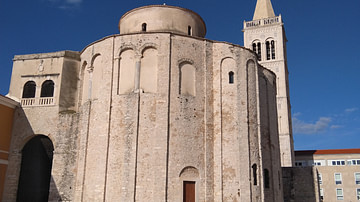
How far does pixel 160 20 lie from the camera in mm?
23531

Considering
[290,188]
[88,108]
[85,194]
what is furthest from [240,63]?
[290,188]

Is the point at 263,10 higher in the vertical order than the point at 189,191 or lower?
higher

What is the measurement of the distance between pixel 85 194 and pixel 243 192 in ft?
28.7

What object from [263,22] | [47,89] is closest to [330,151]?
[263,22]

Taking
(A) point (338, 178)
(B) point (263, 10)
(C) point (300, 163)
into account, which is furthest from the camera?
(B) point (263, 10)

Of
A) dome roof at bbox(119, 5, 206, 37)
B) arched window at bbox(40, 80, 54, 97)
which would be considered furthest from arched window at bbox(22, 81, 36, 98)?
dome roof at bbox(119, 5, 206, 37)

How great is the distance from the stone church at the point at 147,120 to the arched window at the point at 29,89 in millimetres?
70

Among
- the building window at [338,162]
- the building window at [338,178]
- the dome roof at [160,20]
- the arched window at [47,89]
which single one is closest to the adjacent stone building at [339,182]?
the building window at [338,178]

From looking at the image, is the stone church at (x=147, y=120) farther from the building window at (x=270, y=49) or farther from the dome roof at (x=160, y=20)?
the building window at (x=270, y=49)

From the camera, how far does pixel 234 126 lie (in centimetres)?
2117

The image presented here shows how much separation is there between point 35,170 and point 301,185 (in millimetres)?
21288

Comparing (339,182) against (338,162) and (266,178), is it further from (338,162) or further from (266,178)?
(266,178)

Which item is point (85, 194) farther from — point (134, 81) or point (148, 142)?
point (134, 81)

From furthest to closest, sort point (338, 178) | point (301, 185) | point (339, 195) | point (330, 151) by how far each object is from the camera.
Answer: point (330, 151)
point (339, 195)
point (338, 178)
point (301, 185)
